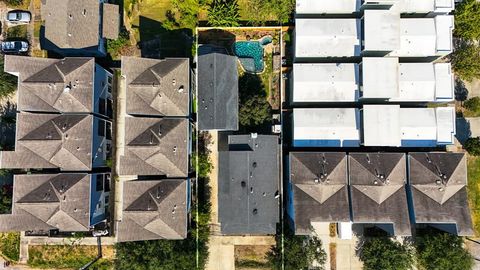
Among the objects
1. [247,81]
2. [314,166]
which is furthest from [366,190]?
[247,81]

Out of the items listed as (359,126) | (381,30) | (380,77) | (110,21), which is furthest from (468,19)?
(110,21)

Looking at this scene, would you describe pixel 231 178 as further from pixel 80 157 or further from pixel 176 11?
pixel 176 11

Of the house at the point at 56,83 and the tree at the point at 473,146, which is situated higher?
the house at the point at 56,83

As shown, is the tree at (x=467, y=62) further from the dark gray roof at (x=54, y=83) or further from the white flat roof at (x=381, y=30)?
the dark gray roof at (x=54, y=83)

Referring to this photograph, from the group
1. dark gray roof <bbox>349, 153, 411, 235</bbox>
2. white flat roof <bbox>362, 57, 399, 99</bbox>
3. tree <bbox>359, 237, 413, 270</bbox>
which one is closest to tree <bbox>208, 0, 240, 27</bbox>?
white flat roof <bbox>362, 57, 399, 99</bbox>

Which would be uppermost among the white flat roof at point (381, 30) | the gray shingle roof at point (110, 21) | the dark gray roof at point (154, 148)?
the gray shingle roof at point (110, 21)

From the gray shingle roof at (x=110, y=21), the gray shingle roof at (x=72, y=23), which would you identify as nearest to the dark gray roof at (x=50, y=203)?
the gray shingle roof at (x=72, y=23)

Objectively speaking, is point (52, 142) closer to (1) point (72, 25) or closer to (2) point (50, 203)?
(2) point (50, 203)
